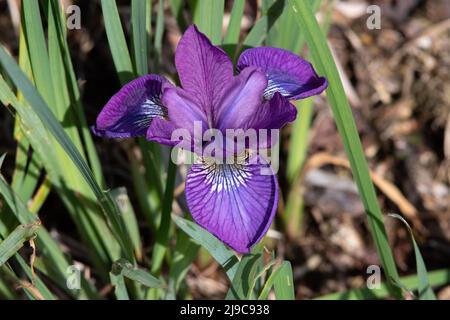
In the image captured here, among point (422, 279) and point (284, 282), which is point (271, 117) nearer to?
point (284, 282)

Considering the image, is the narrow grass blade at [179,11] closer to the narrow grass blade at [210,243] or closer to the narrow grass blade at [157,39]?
the narrow grass blade at [157,39]

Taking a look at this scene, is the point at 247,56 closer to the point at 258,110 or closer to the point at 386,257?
the point at 258,110

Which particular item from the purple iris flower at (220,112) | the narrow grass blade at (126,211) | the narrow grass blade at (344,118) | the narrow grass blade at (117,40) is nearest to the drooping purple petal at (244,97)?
the purple iris flower at (220,112)

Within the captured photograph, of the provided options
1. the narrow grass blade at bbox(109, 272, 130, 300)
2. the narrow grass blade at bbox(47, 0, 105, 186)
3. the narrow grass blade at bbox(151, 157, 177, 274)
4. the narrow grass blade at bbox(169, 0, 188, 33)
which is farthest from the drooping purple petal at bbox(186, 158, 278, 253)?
the narrow grass blade at bbox(169, 0, 188, 33)

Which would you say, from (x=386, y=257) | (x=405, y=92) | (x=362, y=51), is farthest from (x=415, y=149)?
(x=386, y=257)

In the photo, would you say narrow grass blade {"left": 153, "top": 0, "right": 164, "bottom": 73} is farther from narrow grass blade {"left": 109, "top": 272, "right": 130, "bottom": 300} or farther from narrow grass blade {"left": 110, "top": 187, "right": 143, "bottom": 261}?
narrow grass blade {"left": 109, "top": 272, "right": 130, "bottom": 300}

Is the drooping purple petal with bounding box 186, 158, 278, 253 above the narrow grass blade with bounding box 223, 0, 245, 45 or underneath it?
underneath
